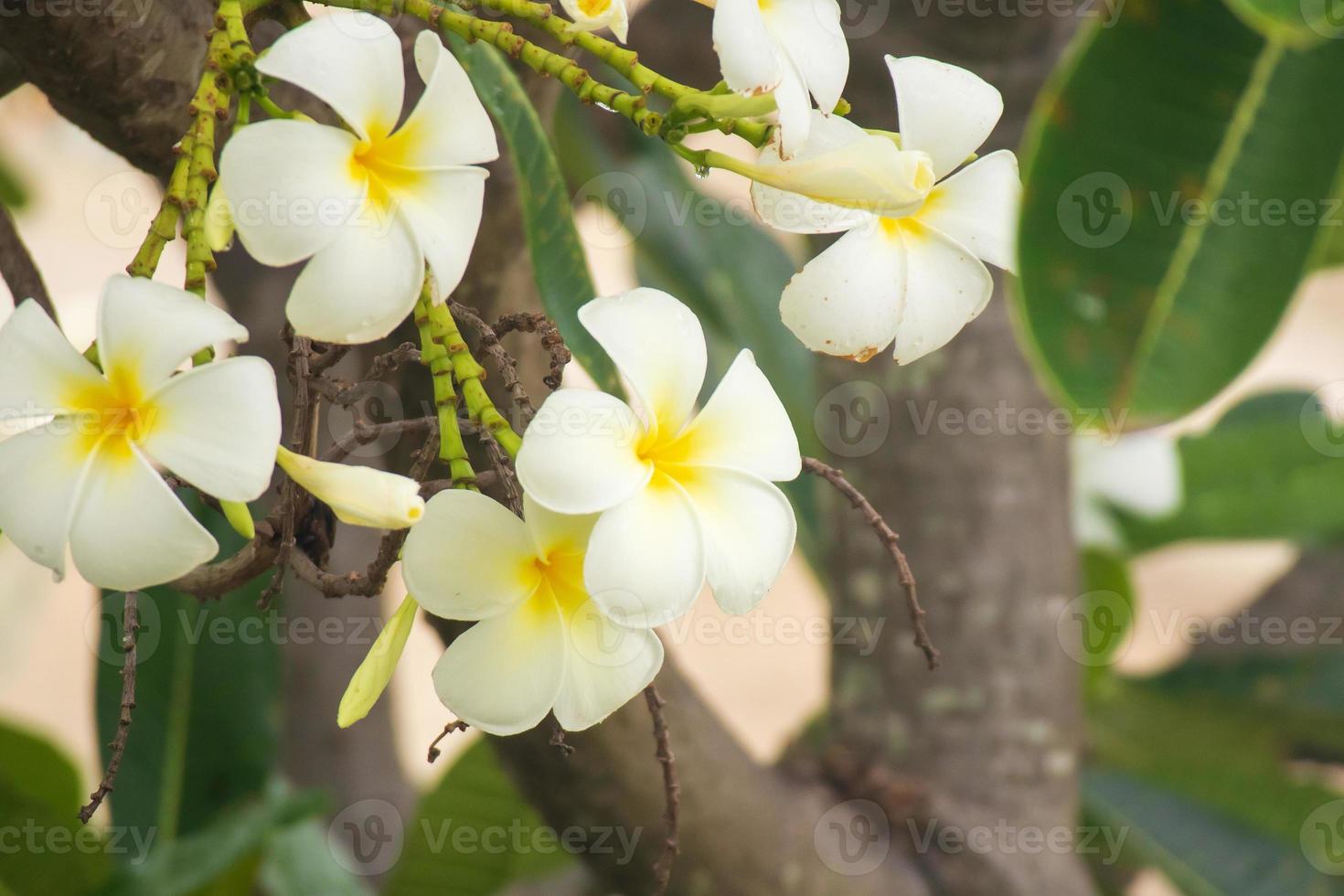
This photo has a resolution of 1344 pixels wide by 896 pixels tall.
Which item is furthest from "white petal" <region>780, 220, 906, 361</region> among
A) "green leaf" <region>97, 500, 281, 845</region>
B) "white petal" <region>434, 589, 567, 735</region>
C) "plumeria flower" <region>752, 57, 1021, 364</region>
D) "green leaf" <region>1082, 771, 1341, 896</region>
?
"green leaf" <region>1082, 771, 1341, 896</region>

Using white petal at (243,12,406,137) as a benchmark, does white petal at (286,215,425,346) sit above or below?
below

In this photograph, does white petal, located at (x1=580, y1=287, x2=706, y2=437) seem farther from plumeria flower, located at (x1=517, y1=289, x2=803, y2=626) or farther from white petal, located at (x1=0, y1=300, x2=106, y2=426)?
white petal, located at (x1=0, y1=300, x2=106, y2=426)

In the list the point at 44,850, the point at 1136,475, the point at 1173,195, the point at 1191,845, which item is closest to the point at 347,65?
the point at 1173,195

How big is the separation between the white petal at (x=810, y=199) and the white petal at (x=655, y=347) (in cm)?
4

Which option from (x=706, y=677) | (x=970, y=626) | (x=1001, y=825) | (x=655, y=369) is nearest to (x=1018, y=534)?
(x=970, y=626)

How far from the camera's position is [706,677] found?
3.38 meters

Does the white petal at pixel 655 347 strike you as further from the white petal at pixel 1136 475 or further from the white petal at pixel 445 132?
the white petal at pixel 1136 475

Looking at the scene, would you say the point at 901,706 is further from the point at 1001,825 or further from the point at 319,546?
the point at 319,546

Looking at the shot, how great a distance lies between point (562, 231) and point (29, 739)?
72 cm

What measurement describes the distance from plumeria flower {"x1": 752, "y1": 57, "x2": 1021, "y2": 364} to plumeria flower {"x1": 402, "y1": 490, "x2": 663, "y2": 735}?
3.5 inches

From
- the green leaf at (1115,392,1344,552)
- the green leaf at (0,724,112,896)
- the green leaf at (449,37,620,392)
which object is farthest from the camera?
the green leaf at (1115,392,1344,552)

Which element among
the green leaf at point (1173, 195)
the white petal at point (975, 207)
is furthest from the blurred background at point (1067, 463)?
the white petal at point (975, 207)

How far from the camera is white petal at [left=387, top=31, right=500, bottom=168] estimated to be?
0.27 metres

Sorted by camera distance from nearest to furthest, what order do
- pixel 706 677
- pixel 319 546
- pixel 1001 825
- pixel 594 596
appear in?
pixel 594 596
pixel 319 546
pixel 1001 825
pixel 706 677
